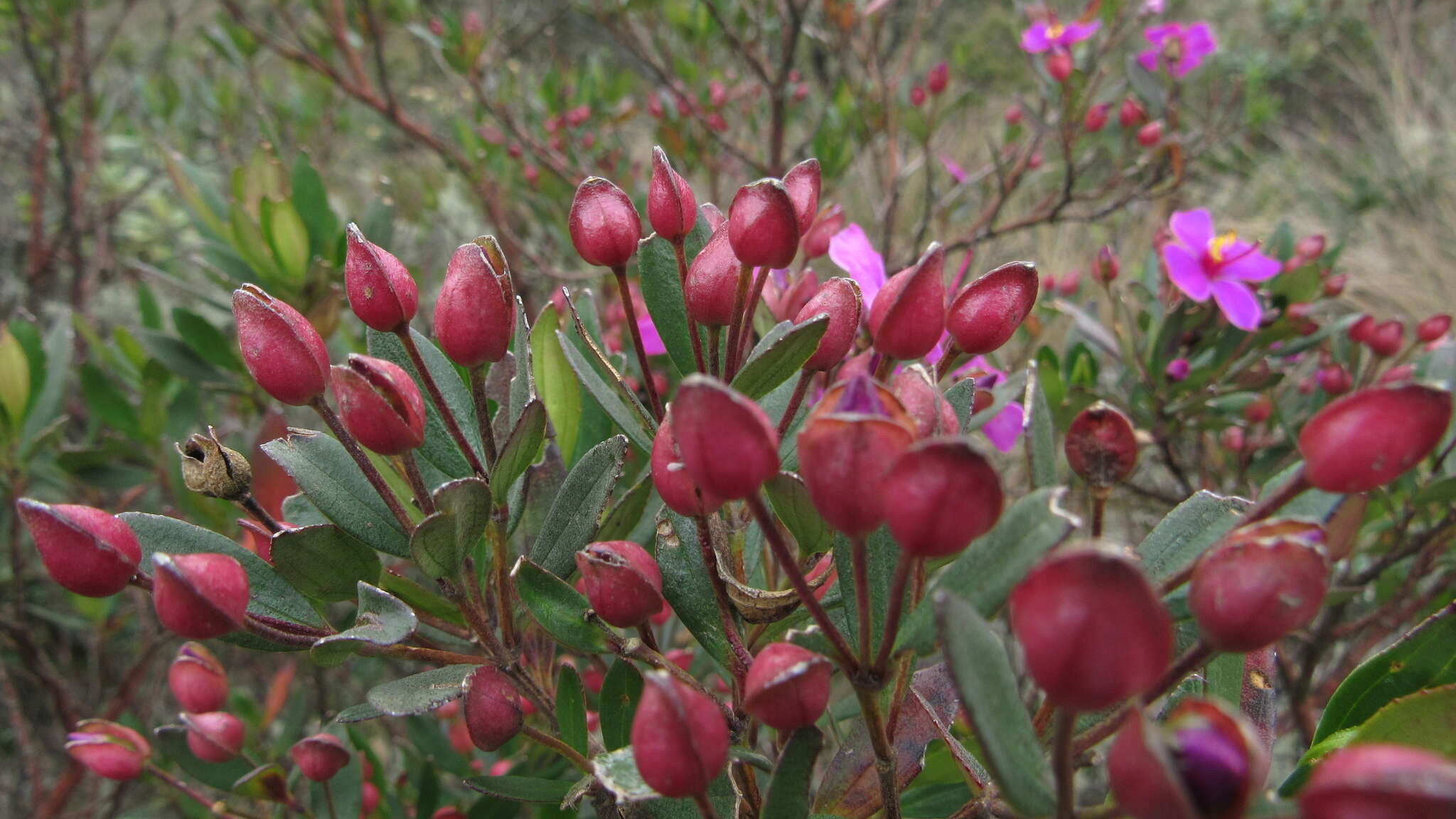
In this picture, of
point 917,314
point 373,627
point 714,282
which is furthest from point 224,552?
point 917,314

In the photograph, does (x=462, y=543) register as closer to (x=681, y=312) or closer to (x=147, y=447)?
(x=681, y=312)

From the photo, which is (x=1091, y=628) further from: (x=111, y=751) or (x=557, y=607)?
(x=111, y=751)

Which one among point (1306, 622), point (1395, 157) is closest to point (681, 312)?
point (1306, 622)

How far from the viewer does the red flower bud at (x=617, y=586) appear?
1.75 ft

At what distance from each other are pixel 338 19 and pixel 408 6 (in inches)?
10.7

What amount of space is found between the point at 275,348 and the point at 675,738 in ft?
1.15

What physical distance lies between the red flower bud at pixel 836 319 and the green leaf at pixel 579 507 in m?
0.15

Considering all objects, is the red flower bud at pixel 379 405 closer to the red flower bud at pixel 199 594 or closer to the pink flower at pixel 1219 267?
the red flower bud at pixel 199 594

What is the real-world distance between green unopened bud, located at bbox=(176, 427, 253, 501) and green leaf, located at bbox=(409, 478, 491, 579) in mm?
133

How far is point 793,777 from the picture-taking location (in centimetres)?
49

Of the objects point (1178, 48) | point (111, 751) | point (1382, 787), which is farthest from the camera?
point (1178, 48)

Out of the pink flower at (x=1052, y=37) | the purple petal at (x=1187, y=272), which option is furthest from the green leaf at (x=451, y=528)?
the pink flower at (x=1052, y=37)

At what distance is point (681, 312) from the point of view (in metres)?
0.66

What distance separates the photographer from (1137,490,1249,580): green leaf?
51cm
